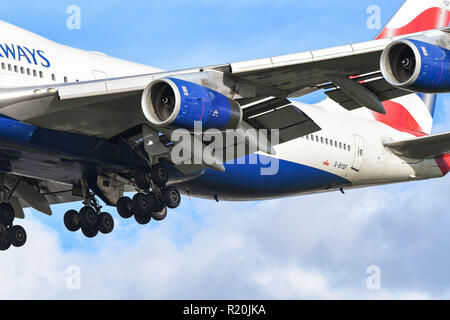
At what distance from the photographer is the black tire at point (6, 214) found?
29.1m

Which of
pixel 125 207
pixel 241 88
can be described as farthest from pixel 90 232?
pixel 241 88

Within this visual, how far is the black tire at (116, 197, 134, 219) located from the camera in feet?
91.6

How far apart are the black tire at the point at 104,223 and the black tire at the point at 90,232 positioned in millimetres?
179

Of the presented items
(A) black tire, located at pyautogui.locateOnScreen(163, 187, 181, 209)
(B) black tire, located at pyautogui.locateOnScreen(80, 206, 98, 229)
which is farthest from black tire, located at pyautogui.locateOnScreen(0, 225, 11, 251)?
(A) black tire, located at pyautogui.locateOnScreen(163, 187, 181, 209)

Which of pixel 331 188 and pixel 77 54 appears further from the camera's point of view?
pixel 331 188

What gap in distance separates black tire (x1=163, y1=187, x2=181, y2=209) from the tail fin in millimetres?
10184

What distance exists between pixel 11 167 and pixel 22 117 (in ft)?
10.2

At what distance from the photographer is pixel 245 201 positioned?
30.7 metres

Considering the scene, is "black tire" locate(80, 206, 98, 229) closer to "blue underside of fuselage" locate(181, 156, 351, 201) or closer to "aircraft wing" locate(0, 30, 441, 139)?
"blue underside of fuselage" locate(181, 156, 351, 201)

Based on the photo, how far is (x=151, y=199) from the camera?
89.2ft

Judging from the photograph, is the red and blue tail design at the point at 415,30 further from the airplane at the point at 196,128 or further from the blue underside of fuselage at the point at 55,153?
the blue underside of fuselage at the point at 55,153

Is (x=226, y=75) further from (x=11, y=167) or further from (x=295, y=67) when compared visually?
(x=11, y=167)

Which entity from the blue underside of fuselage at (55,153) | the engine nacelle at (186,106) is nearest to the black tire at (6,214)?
the blue underside of fuselage at (55,153)

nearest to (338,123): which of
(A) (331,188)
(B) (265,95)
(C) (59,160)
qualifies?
(A) (331,188)
